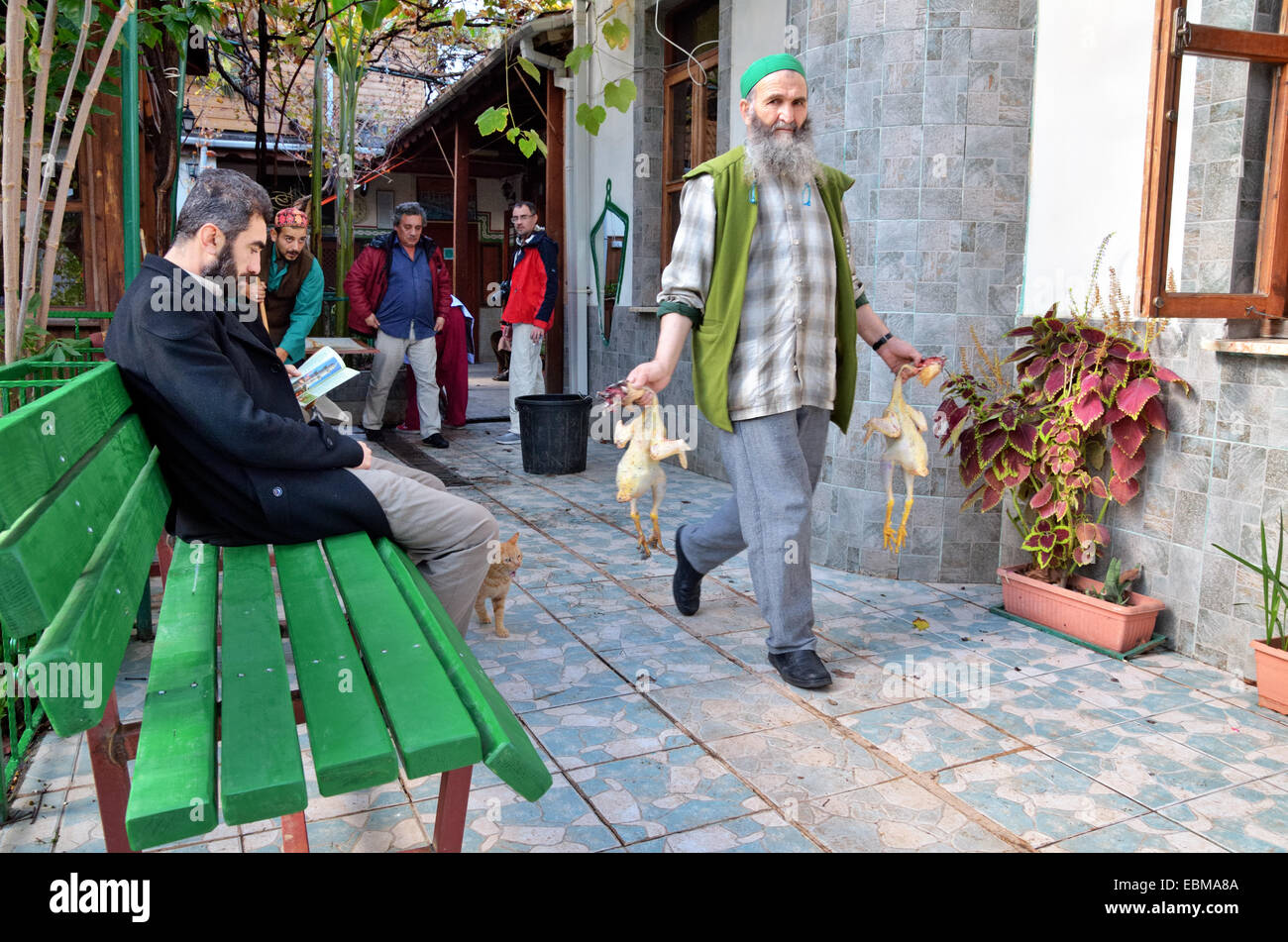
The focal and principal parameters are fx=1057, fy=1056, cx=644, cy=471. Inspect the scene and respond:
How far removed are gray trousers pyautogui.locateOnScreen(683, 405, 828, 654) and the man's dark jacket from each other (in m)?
1.24

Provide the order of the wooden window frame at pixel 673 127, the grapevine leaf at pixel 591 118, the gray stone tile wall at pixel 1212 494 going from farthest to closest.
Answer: the wooden window frame at pixel 673 127, the grapevine leaf at pixel 591 118, the gray stone tile wall at pixel 1212 494

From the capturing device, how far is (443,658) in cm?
209

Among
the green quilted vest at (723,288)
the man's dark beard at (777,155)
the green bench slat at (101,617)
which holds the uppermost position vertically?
the man's dark beard at (777,155)

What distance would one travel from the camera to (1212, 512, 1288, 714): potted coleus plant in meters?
3.31

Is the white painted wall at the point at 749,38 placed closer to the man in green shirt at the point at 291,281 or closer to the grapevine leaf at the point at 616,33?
the grapevine leaf at the point at 616,33

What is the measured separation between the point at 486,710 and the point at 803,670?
6.07ft

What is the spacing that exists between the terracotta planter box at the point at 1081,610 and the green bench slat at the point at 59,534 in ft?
10.7

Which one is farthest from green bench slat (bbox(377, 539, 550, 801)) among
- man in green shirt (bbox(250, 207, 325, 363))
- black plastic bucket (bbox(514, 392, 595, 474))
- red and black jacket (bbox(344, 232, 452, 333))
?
red and black jacket (bbox(344, 232, 452, 333))

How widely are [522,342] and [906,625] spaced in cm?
495

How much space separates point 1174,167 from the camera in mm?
3635

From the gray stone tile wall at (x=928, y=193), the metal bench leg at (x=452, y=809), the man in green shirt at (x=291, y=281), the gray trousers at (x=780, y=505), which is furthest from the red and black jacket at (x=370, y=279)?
the metal bench leg at (x=452, y=809)

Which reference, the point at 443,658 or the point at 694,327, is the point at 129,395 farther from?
the point at 694,327

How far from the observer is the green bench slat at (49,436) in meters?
1.65

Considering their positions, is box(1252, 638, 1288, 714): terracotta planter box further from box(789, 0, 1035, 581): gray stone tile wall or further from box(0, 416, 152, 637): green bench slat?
box(0, 416, 152, 637): green bench slat
